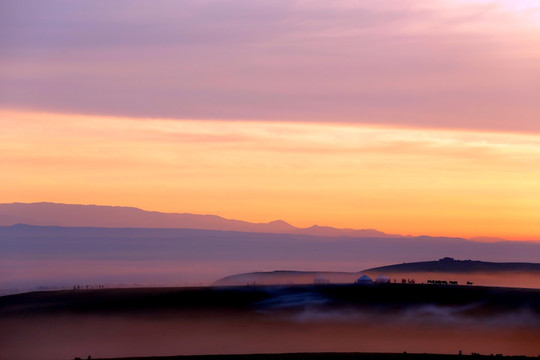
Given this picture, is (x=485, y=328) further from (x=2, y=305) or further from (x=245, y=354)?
(x=2, y=305)

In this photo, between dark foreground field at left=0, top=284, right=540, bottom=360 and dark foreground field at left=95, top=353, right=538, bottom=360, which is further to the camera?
dark foreground field at left=0, top=284, right=540, bottom=360

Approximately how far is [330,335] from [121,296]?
40.1 metres

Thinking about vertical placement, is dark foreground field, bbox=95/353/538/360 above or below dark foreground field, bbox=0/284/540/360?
below

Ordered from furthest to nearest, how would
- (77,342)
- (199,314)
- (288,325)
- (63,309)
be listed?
1. (63,309)
2. (199,314)
3. (288,325)
4. (77,342)

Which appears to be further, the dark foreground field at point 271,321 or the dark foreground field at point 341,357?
the dark foreground field at point 271,321

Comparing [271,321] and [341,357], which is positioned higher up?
[271,321]

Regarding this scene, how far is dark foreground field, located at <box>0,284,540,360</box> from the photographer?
3088 inches

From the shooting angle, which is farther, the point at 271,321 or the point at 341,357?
the point at 271,321

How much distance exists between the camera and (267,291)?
11781cm

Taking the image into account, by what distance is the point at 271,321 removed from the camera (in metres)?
92.7

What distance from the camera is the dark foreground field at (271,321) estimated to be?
7844 centimetres

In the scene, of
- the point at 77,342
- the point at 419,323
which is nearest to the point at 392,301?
the point at 419,323

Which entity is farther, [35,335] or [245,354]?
[35,335]

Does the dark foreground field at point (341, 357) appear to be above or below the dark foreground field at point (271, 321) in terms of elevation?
below
